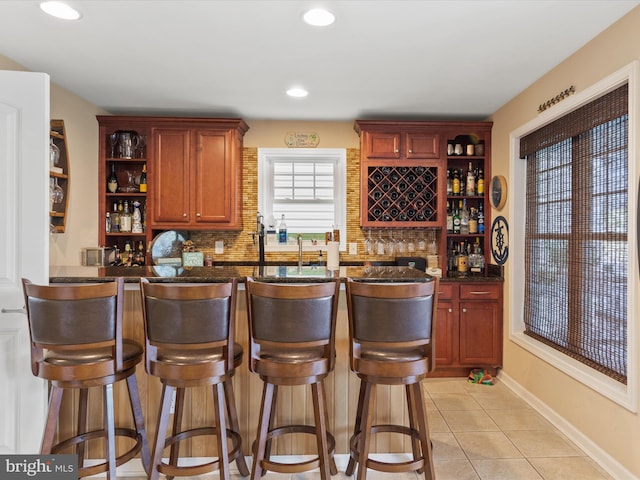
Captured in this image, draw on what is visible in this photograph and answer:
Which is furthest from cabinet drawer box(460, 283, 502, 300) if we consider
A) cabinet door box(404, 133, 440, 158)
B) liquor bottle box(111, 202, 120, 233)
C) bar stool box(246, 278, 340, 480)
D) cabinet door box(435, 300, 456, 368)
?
liquor bottle box(111, 202, 120, 233)

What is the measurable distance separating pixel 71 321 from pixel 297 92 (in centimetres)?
252

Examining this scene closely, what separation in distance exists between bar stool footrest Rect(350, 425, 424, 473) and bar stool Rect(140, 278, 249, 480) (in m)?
0.63

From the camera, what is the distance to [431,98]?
3.67 m

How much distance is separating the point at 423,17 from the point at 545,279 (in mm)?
2198

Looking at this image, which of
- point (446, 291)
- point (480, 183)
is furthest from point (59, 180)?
point (480, 183)

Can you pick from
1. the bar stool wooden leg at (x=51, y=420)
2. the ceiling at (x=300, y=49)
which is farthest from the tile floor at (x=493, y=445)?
the ceiling at (x=300, y=49)

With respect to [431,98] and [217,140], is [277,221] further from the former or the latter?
[431,98]

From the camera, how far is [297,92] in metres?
3.53

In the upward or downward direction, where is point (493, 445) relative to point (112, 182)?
downward

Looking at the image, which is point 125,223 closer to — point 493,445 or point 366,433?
point 366,433

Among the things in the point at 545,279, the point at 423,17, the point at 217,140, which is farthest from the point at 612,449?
the point at 217,140

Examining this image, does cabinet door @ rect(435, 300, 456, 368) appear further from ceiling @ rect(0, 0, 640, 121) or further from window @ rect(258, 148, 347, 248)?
ceiling @ rect(0, 0, 640, 121)

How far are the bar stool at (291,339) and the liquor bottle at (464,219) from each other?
2.72 meters
